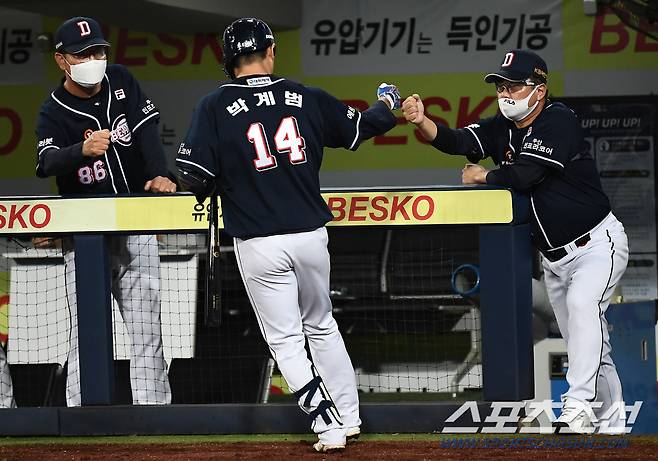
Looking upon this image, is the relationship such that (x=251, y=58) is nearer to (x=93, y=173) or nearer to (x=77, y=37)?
(x=77, y=37)

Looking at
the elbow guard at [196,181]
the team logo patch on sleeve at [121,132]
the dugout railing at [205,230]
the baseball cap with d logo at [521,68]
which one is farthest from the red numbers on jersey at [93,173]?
the baseball cap with d logo at [521,68]

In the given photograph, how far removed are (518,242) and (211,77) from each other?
416 centimetres

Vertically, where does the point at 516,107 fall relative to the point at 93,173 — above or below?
above

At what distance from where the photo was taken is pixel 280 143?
4.37 meters

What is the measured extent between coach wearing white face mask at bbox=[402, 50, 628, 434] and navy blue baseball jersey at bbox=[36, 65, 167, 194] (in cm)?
121

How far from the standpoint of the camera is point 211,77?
8500 millimetres

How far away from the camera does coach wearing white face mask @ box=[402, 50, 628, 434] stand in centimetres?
466

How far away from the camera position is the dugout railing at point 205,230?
4832mm

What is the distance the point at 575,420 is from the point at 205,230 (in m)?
1.68

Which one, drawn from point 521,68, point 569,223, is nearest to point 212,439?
point 569,223

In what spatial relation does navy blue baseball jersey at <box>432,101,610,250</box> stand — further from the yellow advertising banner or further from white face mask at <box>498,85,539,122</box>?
the yellow advertising banner

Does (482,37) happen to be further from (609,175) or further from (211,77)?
(211,77)

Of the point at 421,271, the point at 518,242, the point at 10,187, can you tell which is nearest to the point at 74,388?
the point at 518,242

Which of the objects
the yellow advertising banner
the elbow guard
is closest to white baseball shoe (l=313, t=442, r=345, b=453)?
the elbow guard
